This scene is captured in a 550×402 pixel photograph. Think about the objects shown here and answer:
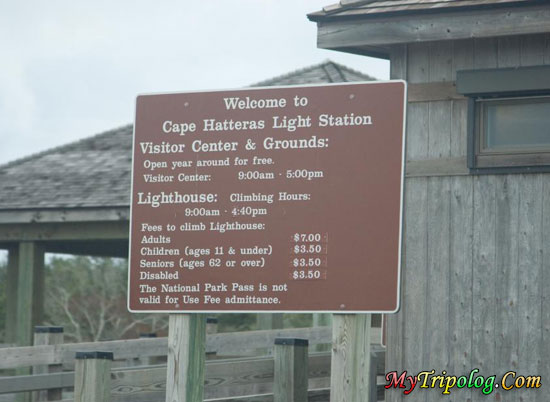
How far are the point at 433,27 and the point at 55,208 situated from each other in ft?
24.0

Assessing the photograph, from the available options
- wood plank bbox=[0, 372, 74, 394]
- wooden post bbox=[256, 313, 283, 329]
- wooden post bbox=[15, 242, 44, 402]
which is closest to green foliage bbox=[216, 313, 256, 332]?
wooden post bbox=[256, 313, 283, 329]

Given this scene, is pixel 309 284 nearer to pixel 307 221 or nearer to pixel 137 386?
pixel 307 221

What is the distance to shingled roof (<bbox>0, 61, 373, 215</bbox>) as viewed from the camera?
554 inches

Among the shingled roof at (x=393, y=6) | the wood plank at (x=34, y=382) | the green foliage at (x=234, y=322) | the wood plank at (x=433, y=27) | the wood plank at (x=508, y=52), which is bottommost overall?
the green foliage at (x=234, y=322)

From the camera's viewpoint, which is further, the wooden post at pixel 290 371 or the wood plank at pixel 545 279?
the wood plank at pixel 545 279

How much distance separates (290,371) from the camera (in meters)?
7.57

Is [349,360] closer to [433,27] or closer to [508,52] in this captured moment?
[433,27]

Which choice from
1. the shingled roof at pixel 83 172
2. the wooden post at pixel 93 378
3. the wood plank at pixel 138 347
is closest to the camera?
the wooden post at pixel 93 378

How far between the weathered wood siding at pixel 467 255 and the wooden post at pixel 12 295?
8100mm

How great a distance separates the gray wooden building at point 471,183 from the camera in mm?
7934

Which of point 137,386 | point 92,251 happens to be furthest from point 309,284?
point 92,251

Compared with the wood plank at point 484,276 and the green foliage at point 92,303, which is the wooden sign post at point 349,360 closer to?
the wood plank at point 484,276

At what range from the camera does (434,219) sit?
827cm

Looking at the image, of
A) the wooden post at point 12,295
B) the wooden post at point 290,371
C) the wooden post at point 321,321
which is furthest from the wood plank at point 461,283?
the wooden post at point 12,295
